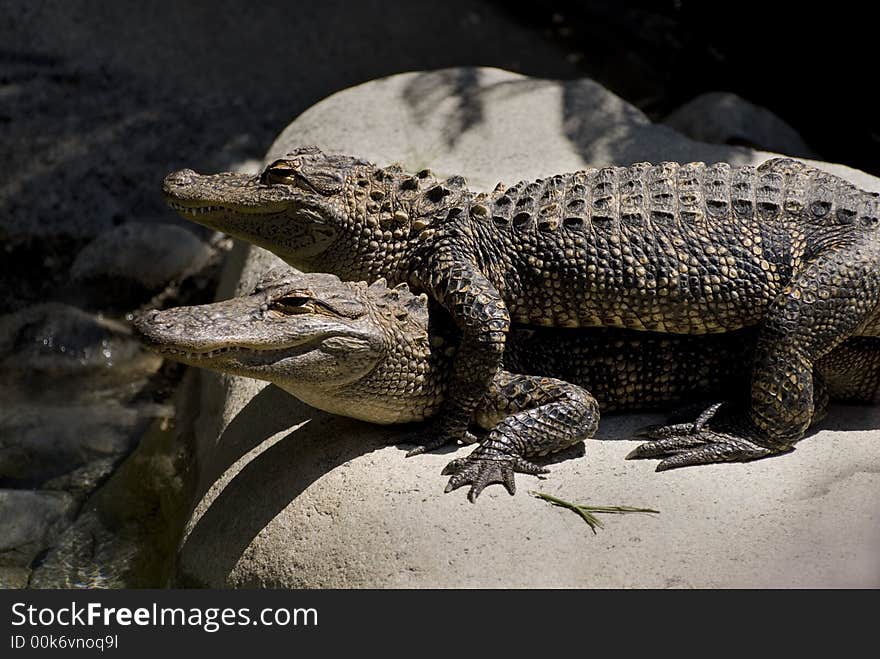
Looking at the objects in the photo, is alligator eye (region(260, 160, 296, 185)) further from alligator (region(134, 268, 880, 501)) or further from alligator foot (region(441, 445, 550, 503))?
alligator foot (region(441, 445, 550, 503))

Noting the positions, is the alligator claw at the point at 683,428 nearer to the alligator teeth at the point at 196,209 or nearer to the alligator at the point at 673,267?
the alligator at the point at 673,267

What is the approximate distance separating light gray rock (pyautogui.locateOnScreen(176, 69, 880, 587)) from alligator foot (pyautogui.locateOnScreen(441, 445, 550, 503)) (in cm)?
5

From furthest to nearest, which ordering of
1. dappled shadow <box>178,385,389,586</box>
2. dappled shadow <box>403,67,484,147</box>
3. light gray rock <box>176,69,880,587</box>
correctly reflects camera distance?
1. dappled shadow <box>403,67,484,147</box>
2. dappled shadow <box>178,385,389,586</box>
3. light gray rock <box>176,69,880,587</box>

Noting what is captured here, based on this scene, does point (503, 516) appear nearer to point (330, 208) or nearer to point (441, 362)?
point (441, 362)

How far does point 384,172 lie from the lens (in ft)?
16.6

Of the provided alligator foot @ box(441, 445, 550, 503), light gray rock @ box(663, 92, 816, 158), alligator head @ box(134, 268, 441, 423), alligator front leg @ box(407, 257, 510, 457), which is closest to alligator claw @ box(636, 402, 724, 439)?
alligator foot @ box(441, 445, 550, 503)

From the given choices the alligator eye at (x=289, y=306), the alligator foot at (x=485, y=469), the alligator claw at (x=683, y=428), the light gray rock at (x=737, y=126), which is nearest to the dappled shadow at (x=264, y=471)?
the alligator foot at (x=485, y=469)

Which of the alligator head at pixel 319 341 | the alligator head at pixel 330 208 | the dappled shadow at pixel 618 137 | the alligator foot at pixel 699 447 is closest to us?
the alligator head at pixel 319 341

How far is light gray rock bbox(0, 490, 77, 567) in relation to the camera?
5102 millimetres

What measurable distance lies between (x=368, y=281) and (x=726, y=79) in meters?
5.58

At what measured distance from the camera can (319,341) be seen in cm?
410

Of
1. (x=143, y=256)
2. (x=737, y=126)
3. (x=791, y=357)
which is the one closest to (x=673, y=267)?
(x=791, y=357)

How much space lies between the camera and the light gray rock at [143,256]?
288 inches

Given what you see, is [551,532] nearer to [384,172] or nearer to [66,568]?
[384,172]
